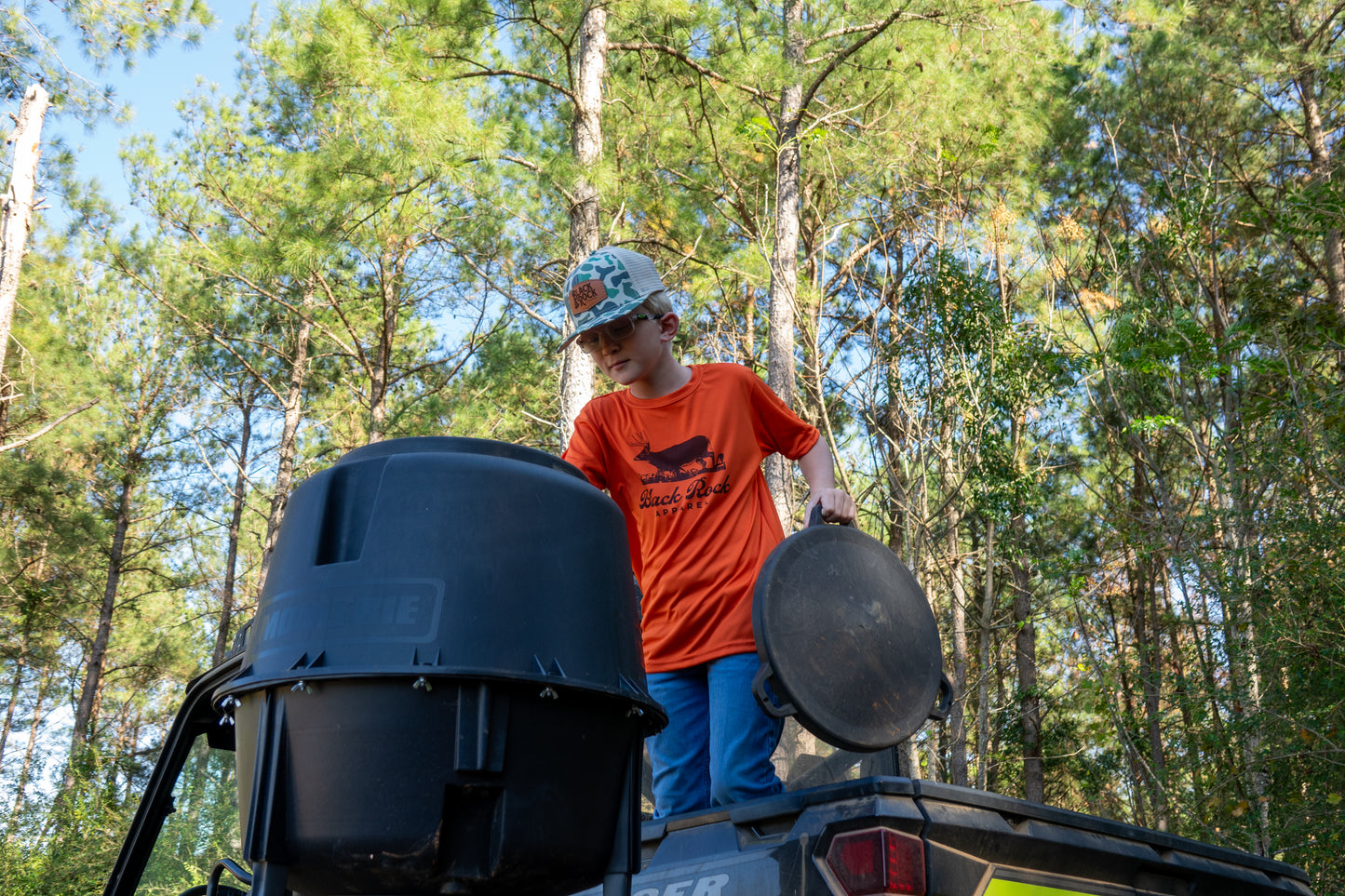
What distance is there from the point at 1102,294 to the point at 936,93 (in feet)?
16.5

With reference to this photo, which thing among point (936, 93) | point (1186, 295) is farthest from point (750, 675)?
point (1186, 295)

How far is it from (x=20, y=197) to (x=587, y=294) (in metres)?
15.1

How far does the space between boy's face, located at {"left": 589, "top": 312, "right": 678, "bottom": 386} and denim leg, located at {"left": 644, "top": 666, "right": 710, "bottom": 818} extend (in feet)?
2.54

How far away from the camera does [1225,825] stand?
1034cm

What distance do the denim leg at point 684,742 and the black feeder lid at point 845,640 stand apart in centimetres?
55

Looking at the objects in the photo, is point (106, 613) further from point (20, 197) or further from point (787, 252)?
point (787, 252)

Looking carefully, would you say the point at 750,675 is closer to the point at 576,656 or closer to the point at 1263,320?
the point at 576,656

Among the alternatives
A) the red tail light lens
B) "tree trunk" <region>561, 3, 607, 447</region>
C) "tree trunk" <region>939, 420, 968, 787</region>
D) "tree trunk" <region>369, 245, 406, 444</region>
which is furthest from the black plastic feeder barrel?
"tree trunk" <region>369, 245, 406, 444</region>

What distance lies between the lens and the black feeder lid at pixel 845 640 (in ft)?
6.65

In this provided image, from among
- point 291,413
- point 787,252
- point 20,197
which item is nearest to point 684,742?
point 787,252

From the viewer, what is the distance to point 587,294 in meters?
2.38

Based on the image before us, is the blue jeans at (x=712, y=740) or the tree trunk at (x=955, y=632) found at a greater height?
the tree trunk at (x=955, y=632)

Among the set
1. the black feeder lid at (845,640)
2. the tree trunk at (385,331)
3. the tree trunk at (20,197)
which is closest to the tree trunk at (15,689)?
the tree trunk at (20,197)

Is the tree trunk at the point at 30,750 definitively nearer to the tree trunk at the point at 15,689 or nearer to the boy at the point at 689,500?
the tree trunk at the point at 15,689
